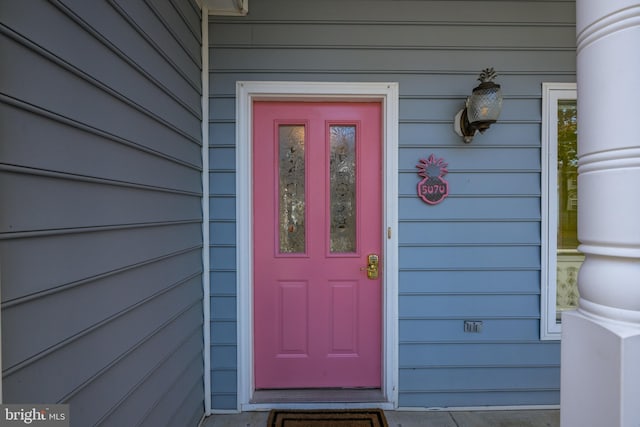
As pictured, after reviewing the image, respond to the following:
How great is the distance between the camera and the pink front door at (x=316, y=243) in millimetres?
2045

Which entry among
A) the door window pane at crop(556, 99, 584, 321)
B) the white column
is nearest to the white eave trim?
the white column

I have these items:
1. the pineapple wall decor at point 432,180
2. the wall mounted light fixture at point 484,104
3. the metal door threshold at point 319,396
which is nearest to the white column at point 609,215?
the wall mounted light fixture at point 484,104

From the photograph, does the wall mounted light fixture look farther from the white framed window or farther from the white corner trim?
the white corner trim

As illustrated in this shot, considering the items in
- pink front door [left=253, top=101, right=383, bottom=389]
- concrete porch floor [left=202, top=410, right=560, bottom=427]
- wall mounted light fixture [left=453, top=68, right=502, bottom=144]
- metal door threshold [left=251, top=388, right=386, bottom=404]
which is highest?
wall mounted light fixture [left=453, top=68, right=502, bottom=144]

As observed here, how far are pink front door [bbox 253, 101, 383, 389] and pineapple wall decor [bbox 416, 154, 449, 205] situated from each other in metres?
0.27

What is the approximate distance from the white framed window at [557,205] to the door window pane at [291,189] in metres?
1.55

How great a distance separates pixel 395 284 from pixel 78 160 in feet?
5.60

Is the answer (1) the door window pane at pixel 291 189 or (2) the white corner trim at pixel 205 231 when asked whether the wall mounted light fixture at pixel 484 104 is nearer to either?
(1) the door window pane at pixel 291 189

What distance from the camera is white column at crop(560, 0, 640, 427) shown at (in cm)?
66

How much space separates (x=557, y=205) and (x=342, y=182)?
4.62 ft

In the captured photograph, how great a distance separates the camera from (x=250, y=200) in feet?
6.53

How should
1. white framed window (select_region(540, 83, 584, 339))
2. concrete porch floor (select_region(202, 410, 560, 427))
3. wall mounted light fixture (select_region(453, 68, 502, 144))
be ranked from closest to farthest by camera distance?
wall mounted light fixture (select_region(453, 68, 502, 144)) → concrete porch floor (select_region(202, 410, 560, 427)) → white framed window (select_region(540, 83, 584, 339))

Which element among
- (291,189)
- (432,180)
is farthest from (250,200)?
(432,180)

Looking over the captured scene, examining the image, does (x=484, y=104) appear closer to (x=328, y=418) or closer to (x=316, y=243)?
(x=316, y=243)
